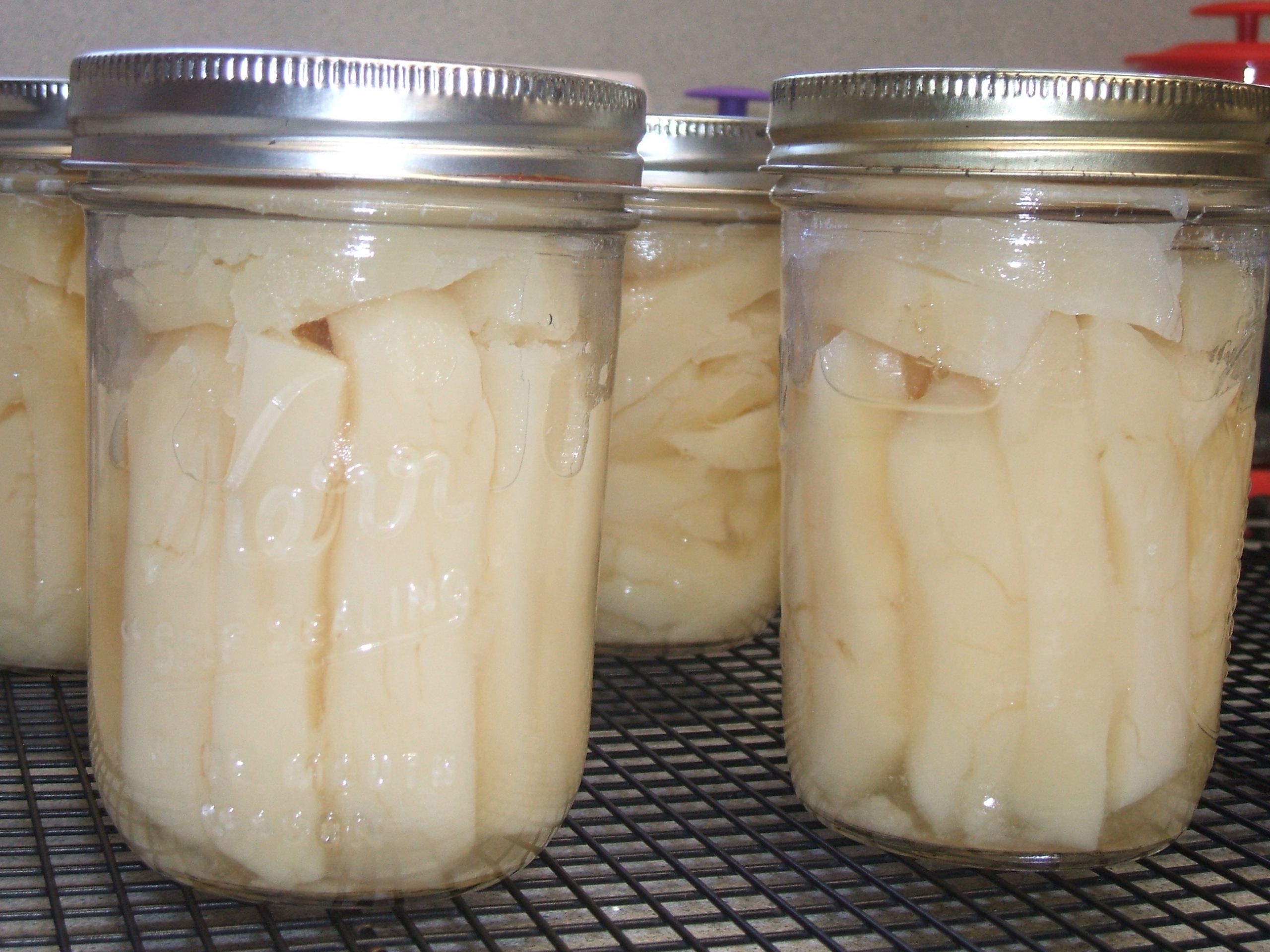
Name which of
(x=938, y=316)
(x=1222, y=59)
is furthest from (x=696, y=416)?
(x=1222, y=59)

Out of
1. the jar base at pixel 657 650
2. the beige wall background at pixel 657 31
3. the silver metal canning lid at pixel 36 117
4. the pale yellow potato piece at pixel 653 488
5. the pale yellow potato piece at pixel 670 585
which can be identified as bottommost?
the jar base at pixel 657 650

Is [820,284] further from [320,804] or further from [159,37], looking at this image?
[159,37]

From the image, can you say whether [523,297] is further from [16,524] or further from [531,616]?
[16,524]

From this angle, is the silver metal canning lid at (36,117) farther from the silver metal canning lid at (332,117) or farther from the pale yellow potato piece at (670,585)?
the pale yellow potato piece at (670,585)

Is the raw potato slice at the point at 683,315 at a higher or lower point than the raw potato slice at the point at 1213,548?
higher

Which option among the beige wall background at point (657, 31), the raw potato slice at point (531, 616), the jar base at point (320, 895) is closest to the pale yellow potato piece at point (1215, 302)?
the raw potato slice at point (531, 616)
